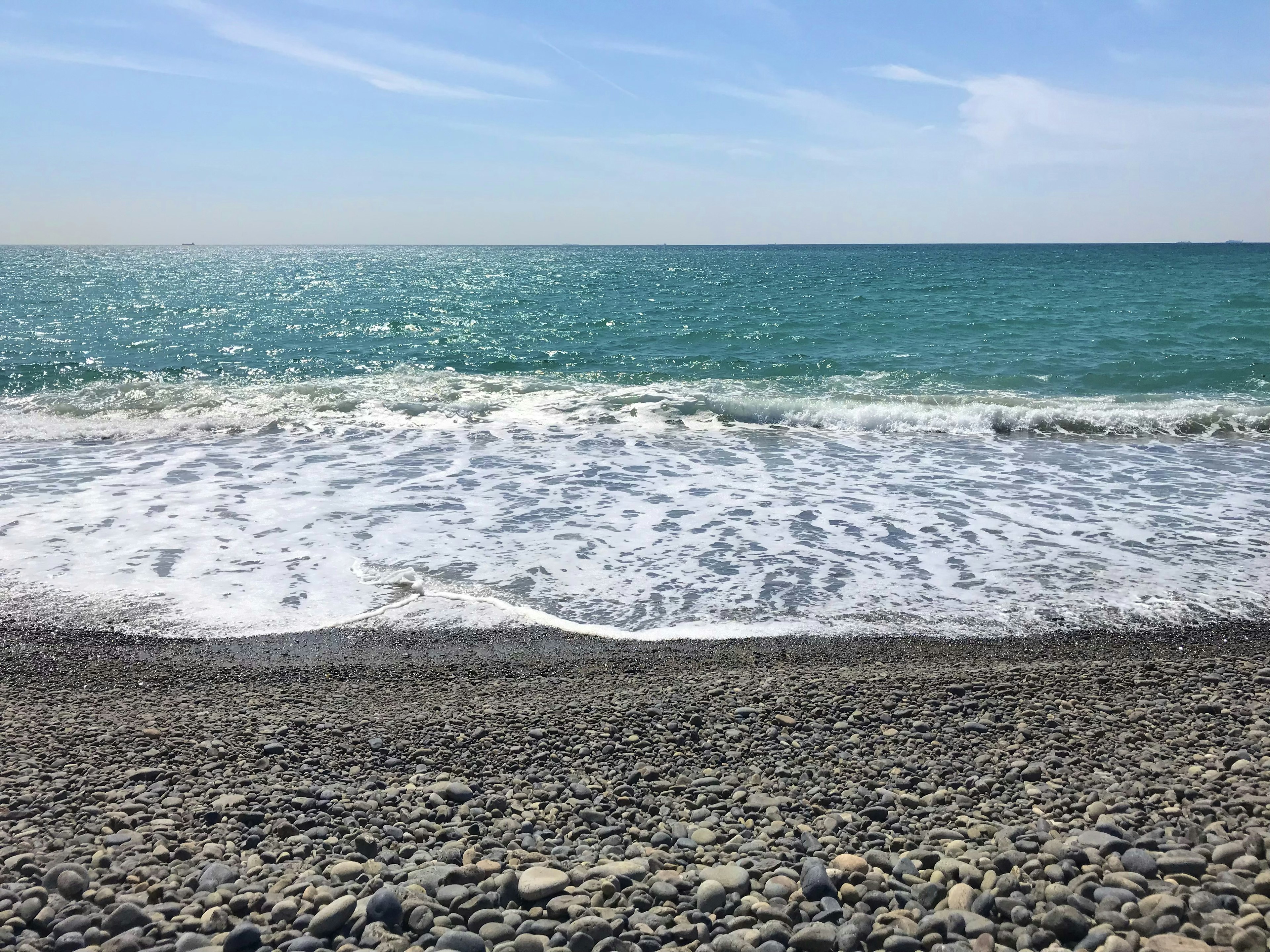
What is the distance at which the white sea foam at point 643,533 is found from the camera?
6562 mm

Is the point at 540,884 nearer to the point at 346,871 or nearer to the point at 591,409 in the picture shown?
the point at 346,871

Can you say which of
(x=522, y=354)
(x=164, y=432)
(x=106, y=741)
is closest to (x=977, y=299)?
(x=522, y=354)

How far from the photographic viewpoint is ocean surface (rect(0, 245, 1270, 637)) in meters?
6.77

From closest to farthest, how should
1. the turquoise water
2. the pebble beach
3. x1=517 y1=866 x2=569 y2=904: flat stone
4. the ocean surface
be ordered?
the pebble beach < x1=517 y1=866 x2=569 y2=904: flat stone < the ocean surface < the turquoise water

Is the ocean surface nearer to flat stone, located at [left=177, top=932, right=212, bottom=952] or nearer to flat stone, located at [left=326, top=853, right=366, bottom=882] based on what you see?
flat stone, located at [left=326, top=853, right=366, bottom=882]

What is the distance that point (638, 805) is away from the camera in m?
3.74

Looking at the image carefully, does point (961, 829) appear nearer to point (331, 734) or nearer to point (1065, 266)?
point (331, 734)

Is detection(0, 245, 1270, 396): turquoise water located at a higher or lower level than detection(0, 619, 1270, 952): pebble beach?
higher

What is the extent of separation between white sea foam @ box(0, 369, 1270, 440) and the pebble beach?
346 inches

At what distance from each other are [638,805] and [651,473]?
7.10 meters

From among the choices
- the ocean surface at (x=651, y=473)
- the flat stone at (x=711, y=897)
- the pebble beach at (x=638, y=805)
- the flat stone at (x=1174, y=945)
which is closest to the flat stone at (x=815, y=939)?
the pebble beach at (x=638, y=805)

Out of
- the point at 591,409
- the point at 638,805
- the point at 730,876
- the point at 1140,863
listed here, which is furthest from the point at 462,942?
the point at 591,409

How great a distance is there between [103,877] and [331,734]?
1.32 meters

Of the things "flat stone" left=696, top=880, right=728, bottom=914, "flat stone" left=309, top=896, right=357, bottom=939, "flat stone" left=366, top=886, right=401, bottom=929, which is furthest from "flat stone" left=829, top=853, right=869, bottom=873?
"flat stone" left=309, top=896, right=357, bottom=939
